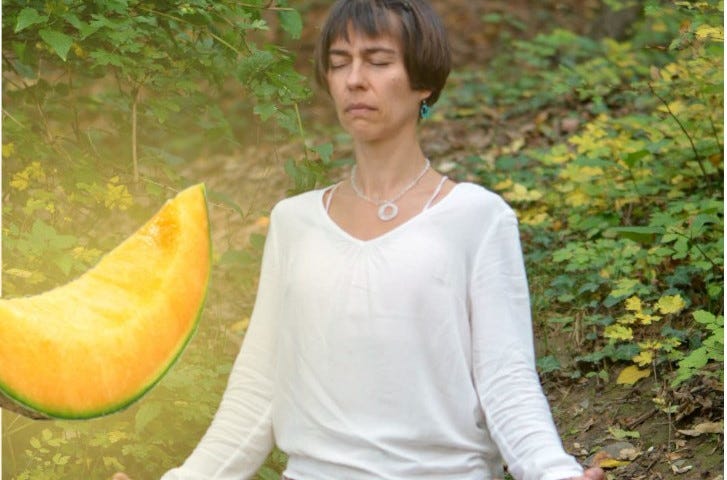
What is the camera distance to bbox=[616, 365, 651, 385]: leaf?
3180 millimetres

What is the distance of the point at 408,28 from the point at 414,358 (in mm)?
512

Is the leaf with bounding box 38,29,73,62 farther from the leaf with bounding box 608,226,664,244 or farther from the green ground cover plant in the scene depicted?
the leaf with bounding box 608,226,664,244

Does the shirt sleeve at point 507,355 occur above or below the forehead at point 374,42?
below

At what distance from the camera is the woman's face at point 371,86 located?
1.73 meters

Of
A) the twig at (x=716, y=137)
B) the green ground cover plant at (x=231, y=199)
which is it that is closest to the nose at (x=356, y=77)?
the green ground cover plant at (x=231, y=199)

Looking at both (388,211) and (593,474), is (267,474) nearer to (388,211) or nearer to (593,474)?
(388,211)

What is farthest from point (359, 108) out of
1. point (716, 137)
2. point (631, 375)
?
point (716, 137)

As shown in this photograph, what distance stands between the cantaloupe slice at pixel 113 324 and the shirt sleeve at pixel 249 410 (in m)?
0.33

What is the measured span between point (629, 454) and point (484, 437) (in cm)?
131

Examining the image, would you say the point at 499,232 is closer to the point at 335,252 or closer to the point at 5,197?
the point at 335,252

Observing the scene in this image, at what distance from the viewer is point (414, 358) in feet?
5.61

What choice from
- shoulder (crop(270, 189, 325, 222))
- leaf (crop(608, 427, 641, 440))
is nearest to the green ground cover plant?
leaf (crop(608, 427, 641, 440))

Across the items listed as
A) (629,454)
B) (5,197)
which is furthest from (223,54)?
(629,454)

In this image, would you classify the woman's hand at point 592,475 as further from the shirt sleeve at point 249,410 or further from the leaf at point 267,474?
the leaf at point 267,474
